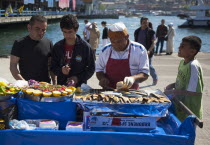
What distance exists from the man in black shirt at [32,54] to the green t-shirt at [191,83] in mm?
1612

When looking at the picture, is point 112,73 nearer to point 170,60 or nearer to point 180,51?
point 180,51

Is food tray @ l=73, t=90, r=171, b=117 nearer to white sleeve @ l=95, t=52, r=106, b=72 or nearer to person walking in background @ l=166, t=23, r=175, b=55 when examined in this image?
white sleeve @ l=95, t=52, r=106, b=72

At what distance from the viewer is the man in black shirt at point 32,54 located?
3.32 m

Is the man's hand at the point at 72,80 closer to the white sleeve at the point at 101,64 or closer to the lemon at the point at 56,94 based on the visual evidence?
the white sleeve at the point at 101,64

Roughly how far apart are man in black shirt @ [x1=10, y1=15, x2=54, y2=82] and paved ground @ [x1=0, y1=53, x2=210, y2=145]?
2597 millimetres

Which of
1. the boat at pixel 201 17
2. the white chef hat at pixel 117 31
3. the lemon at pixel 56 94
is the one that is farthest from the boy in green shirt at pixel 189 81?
the boat at pixel 201 17

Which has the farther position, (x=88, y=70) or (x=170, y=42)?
(x=170, y=42)

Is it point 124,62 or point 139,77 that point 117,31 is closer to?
point 124,62

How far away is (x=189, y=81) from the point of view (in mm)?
2848

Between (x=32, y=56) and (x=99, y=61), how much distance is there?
82cm

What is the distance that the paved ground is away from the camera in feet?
15.3

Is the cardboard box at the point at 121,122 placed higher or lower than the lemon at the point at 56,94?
lower

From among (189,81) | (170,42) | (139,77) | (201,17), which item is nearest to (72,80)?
(139,77)

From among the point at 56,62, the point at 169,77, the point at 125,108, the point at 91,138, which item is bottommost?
the point at 169,77
